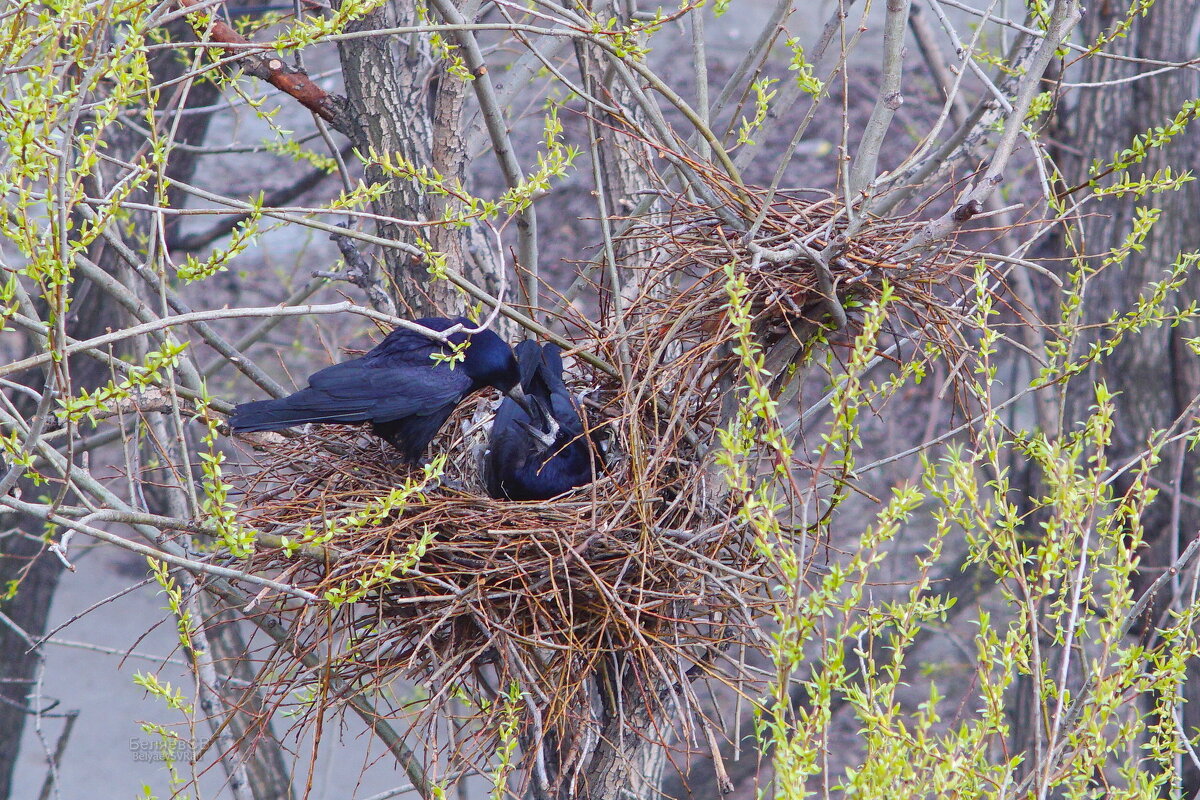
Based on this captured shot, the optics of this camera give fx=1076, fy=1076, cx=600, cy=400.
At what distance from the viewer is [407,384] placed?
3.76 meters

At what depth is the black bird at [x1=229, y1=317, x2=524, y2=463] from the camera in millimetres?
3586

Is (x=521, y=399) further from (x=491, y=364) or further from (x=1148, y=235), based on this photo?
(x=1148, y=235)

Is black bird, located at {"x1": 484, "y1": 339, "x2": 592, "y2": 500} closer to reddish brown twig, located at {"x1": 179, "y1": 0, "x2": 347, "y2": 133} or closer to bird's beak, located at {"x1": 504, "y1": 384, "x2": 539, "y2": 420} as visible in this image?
bird's beak, located at {"x1": 504, "y1": 384, "x2": 539, "y2": 420}

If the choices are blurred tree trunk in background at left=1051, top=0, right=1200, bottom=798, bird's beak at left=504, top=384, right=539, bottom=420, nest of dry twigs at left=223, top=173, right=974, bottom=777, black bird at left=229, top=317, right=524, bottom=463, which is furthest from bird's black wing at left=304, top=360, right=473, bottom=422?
blurred tree trunk in background at left=1051, top=0, right=1200, bottom=798

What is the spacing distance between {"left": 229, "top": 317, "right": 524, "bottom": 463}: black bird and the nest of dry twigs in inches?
12.6

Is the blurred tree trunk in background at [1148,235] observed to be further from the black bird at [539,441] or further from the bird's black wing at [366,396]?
→ the bird's black wing at [366,396]

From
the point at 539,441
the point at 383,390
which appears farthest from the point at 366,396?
the point at 539,441

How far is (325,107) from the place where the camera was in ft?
12.8

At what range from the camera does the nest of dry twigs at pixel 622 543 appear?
2734 mm


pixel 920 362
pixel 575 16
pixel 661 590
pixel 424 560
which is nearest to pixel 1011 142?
pixel 920 362

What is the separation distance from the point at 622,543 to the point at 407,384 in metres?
1.17

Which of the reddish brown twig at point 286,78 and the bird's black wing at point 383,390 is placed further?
the bird's black wing at point 383,390

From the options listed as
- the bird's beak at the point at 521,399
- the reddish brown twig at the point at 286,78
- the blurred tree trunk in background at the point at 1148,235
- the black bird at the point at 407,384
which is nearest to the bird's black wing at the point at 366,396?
the black bird at the point at 407,384

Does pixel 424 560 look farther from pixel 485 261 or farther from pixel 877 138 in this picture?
Result: pixel 877 138
